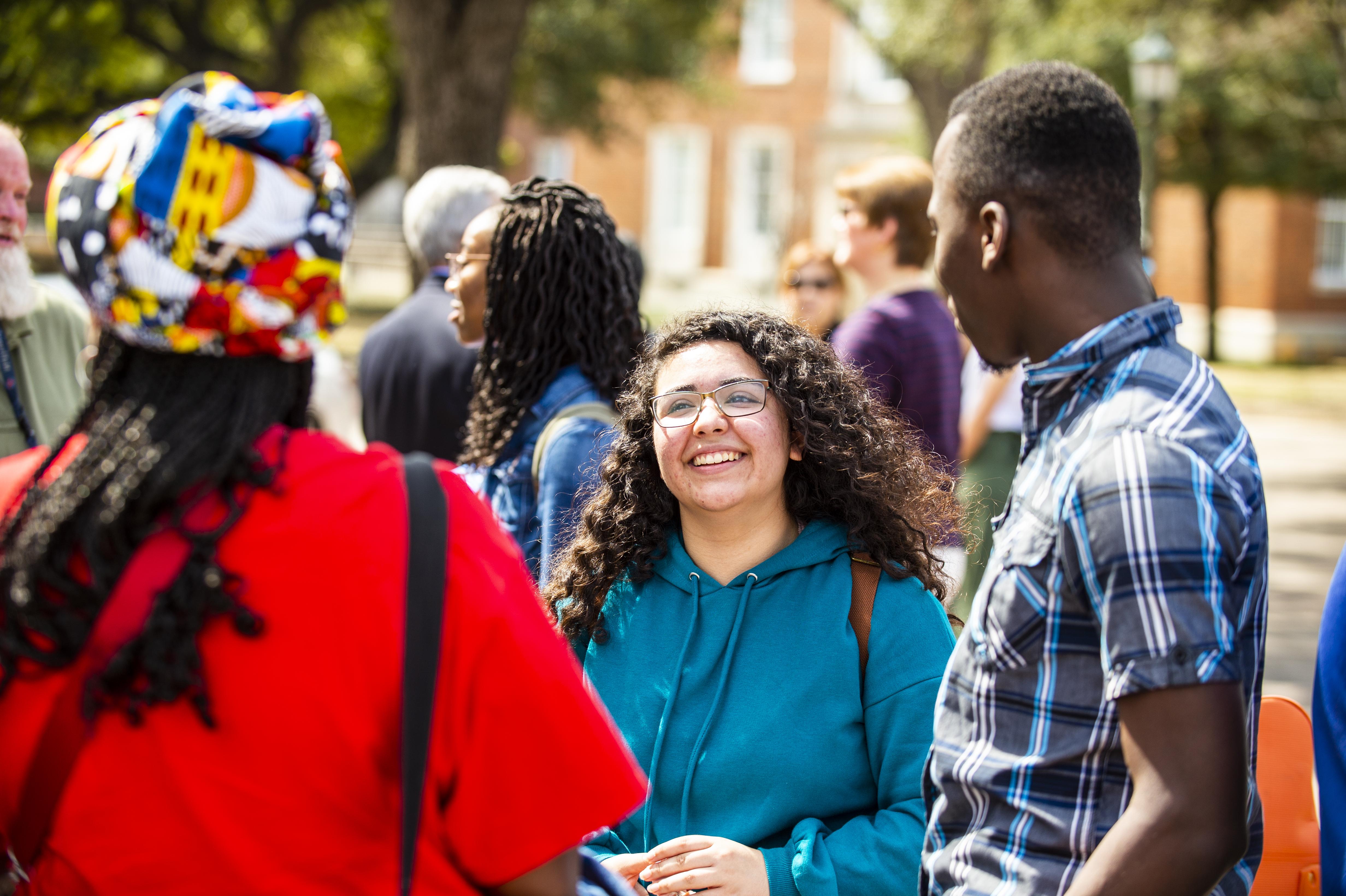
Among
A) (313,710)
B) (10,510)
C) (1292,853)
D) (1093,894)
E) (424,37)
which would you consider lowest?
(1292,853)

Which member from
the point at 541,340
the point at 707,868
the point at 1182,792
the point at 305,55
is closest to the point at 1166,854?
the point at 1182,792

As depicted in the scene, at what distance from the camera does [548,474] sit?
9.62 feet

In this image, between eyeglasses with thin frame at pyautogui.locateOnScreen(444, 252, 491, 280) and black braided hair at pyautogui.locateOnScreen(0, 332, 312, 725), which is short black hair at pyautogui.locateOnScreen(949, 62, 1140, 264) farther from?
eyeglasses with thin frame at pyautogui.locateOnScreen(444, 252, 491, 280)

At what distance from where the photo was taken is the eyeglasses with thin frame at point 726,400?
8.26 feet

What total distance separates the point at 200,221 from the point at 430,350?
2816mm

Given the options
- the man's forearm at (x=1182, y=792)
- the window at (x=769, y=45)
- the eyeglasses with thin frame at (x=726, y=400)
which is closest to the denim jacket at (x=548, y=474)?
the eyeglasses with thin frame at (x=726, y=400)

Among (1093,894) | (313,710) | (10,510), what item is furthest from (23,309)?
(1093,894)

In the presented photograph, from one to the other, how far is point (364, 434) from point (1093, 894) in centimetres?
355

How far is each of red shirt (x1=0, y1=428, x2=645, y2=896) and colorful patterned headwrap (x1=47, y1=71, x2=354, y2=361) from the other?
0.50ft

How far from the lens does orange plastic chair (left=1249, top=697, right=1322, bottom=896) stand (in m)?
2.18

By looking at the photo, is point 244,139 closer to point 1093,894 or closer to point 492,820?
point 492,820

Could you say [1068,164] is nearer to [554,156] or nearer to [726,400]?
[726,400]

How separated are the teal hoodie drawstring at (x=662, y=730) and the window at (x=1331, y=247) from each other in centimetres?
2704

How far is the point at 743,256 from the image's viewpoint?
33750 mm
